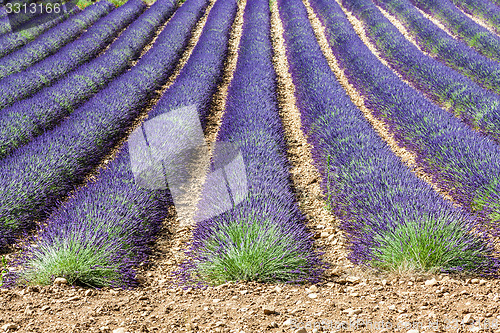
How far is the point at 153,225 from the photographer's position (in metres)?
3.71

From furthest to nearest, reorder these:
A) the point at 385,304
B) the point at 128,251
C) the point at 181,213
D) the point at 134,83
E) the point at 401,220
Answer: the point at 134,83 < the point at 181,213 < the point at 128,251 < the point at 401,220 < the point at 385,304

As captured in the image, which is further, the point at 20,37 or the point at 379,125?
the point at 20,37

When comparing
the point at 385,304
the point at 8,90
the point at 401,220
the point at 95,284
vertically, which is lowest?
the point at 95,284

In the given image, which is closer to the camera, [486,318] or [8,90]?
[486,318]

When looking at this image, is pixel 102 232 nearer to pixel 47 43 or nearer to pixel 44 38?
pixel 47 43

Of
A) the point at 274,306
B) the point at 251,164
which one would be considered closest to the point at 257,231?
the point at 274,306

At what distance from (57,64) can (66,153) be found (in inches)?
183

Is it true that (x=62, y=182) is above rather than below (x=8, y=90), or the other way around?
below

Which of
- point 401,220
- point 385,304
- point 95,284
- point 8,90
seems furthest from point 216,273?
point 8,90

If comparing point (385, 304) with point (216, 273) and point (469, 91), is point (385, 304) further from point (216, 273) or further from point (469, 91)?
point (469, 91)

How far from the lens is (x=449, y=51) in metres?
8.77

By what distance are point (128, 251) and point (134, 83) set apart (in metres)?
4.80

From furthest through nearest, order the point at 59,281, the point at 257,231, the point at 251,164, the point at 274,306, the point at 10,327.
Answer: the point at 251,164 < the point at 257,231 < the point at 59,281 < the point at 274,306 < the point at 10,327

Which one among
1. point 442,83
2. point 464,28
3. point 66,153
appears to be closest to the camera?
point 66,153
